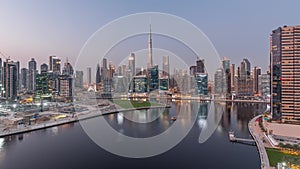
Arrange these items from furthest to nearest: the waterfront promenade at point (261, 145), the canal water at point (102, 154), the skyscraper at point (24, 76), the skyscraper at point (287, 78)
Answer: the skyscraper at point (24, 76) < the skyscraper at point (287, 78) < the canal water at point (102, 154) < the waterfront promenade at point (261, 145)

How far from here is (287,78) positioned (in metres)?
5.99

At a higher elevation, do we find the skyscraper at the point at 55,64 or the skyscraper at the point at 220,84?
the skyscraper at the point at 55,64

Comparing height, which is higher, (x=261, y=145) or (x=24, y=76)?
(x=24, y=76)

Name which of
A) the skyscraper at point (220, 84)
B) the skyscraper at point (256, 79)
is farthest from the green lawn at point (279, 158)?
the skyscraper at point (256, 79)

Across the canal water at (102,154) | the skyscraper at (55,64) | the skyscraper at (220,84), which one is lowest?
the canal water at (102,154)

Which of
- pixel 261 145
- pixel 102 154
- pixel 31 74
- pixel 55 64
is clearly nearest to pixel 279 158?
pixel 261 145

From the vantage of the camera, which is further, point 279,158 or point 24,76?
point 24,76

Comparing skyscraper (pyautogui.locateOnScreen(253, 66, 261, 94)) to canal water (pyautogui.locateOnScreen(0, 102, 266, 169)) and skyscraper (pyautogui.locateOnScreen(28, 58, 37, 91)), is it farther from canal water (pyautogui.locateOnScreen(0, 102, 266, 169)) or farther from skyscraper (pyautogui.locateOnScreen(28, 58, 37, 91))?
skyscraper (pyautogui.locateOnScreen(28, 58, 37, 91))

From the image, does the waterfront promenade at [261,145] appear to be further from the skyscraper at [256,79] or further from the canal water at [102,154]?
the skyscraper at [256,79]

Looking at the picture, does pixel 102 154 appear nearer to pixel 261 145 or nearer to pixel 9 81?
pixel 261 145

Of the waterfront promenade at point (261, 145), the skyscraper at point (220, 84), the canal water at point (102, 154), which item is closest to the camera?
the waterfront promenade at point (261, 145)

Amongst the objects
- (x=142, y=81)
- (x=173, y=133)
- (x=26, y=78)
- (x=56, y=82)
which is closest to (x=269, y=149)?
(x=173, y=133)

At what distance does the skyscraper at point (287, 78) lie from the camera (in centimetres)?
586

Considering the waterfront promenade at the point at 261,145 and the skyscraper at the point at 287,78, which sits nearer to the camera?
the waterfront promenade at the point at 261,145
